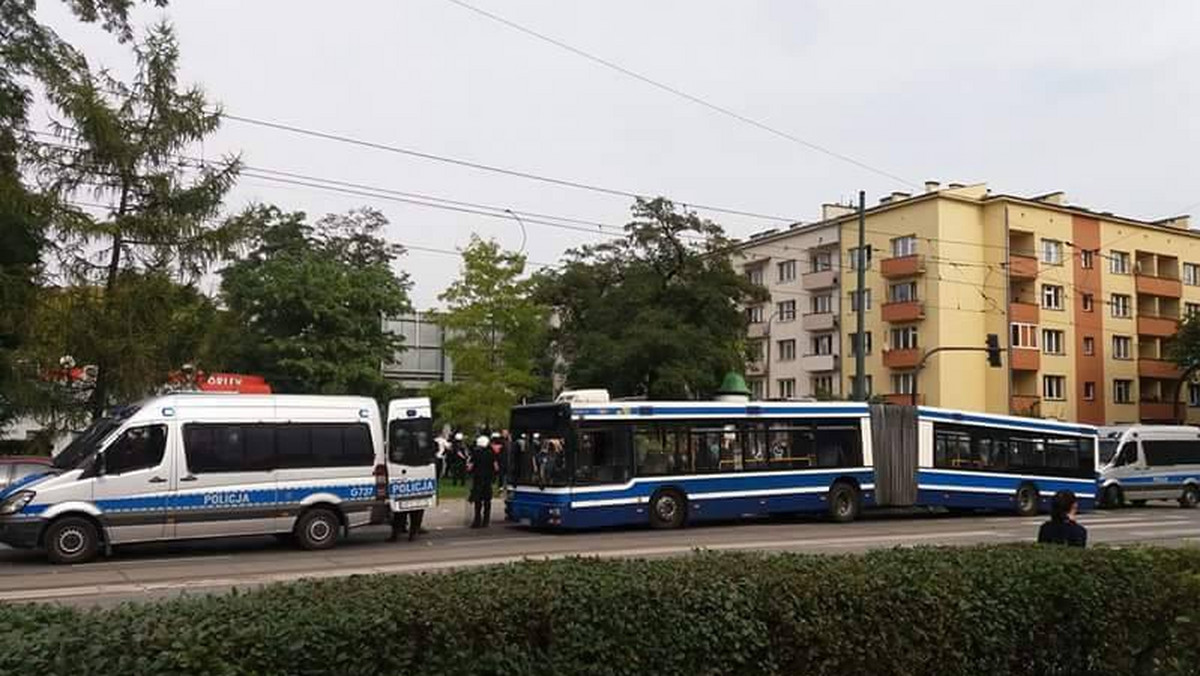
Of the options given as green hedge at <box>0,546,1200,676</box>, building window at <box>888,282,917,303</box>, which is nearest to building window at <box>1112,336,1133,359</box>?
building window at <box>888,282,917,303</box>

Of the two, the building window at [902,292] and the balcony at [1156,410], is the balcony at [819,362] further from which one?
the balcony at [1156,410]

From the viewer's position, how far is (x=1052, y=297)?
63125 mm

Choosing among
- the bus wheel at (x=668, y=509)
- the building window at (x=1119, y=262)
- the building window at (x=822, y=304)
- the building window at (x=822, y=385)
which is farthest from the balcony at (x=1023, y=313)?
the bus wheel at (x=668, y=509)

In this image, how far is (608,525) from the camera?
2144cm

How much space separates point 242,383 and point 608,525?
448 inches

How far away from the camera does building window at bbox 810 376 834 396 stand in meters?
68.1

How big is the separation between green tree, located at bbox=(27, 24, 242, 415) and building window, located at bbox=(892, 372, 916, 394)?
4884 cm

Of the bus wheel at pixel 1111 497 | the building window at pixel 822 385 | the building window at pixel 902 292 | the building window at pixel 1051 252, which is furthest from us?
the building window at pixel 822 385

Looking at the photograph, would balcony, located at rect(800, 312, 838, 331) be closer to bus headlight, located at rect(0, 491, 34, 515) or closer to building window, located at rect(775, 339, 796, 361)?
building window, located at rect(775, 339, 796, 361)

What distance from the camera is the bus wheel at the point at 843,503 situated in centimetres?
2456

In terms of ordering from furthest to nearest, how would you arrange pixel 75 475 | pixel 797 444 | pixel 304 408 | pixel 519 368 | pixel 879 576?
pixel 519 368 < pixel 797 444 < pixel 304 408 < pixel 75 475 < pixel 879 576

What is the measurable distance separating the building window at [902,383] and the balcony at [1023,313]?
680cm

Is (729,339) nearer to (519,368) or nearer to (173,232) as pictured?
(519,368)

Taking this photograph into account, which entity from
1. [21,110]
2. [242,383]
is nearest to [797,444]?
[242,383]
